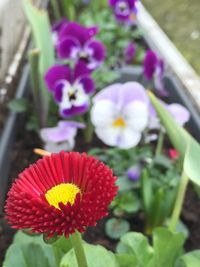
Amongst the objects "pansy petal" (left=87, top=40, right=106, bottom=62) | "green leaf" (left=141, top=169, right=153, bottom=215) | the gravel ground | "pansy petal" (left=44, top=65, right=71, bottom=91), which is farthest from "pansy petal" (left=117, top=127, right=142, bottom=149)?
the gravel ground

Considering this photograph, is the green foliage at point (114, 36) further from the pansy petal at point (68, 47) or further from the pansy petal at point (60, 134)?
the pansy petal at point (60, 134)

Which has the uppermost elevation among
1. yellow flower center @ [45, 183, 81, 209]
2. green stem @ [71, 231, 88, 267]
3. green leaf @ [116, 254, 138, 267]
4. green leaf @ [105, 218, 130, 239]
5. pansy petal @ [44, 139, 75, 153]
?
yellow flower center @ [45, 183, 81, 209]

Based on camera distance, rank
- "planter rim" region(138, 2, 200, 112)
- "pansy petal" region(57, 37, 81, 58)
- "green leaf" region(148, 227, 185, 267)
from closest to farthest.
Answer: "green leaf" region(148, 227, 185, 267) → "pansy petal" region(57, 37, 81, 58) → "planter rim" region(138, 2, 200, 112)

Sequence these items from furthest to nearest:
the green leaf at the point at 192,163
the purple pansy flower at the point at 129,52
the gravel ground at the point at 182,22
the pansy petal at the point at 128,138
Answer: the gravel ground at the point at 182,22 → the purple pansy flower at the point at 129,52 → the pansy petal at the point at 128,138 → the green leaf at the point at 192,163

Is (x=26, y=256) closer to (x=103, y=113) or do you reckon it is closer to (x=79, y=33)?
(x=103, y=113)

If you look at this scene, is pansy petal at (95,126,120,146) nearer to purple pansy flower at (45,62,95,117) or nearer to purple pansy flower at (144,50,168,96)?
purple pansy flower at (45,62,95,117)

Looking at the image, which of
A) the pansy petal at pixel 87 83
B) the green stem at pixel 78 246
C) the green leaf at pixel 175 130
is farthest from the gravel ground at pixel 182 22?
the green stem at pixel 78 246
